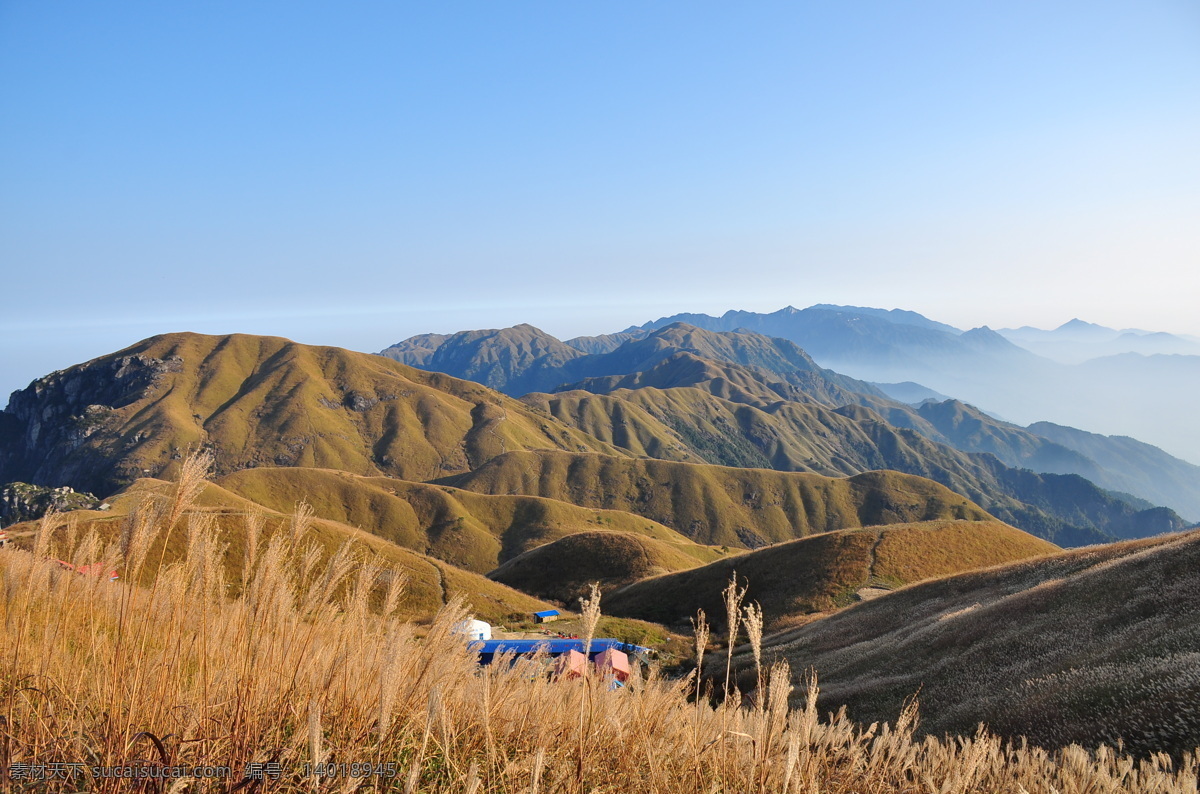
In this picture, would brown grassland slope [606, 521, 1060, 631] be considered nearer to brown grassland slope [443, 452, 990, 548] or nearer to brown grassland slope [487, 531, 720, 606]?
brown grassland slope [487, 531, 720, 606]

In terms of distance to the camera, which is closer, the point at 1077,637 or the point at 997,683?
the point at 997,683

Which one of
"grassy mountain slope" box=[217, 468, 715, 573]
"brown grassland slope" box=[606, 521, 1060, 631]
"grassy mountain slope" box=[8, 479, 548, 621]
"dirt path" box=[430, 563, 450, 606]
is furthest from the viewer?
"grassy mountain slope" box=[217, 468, 715, 573]

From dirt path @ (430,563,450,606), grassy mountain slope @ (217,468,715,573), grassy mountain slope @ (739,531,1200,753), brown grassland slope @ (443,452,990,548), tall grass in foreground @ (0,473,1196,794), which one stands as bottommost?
brown grassland slope @ (443,452,990,548)

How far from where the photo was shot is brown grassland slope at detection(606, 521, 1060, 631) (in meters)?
45.5

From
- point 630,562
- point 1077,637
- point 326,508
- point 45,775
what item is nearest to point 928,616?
point 1077,637

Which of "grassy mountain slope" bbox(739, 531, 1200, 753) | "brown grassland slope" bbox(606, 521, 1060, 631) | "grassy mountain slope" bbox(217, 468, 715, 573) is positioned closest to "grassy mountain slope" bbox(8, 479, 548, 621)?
"brown grassland slope" bbox(606, 521, 1060, 631)

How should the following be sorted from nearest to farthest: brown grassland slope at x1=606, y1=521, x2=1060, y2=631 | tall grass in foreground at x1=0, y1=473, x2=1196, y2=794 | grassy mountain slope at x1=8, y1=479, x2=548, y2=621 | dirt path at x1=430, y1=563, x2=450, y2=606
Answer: tall grass in foreground at x1=0, y1=473, x2=1196, y2=794
grassy mountain slope at x1=8, y1=479, x2=548, y2=621
dirt path at x1=430, y1=563, x2=450, y2=606
brown grassland slope at x1=606, y1=521, x2=1060, y2=631

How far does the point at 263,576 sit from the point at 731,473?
200m

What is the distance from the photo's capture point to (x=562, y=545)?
77.1m

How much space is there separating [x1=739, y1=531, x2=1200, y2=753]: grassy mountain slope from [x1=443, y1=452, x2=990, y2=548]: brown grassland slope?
151342 mm

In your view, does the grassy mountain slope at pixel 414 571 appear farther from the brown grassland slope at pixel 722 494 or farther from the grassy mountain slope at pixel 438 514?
the brown grassland slope at pixel 722 494

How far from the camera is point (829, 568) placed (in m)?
48.0

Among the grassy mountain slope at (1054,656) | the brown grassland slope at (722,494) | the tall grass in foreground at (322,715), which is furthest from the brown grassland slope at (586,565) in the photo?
the brown grassland slope at (722,494)

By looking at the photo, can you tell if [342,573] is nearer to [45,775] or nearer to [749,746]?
[45,775]
